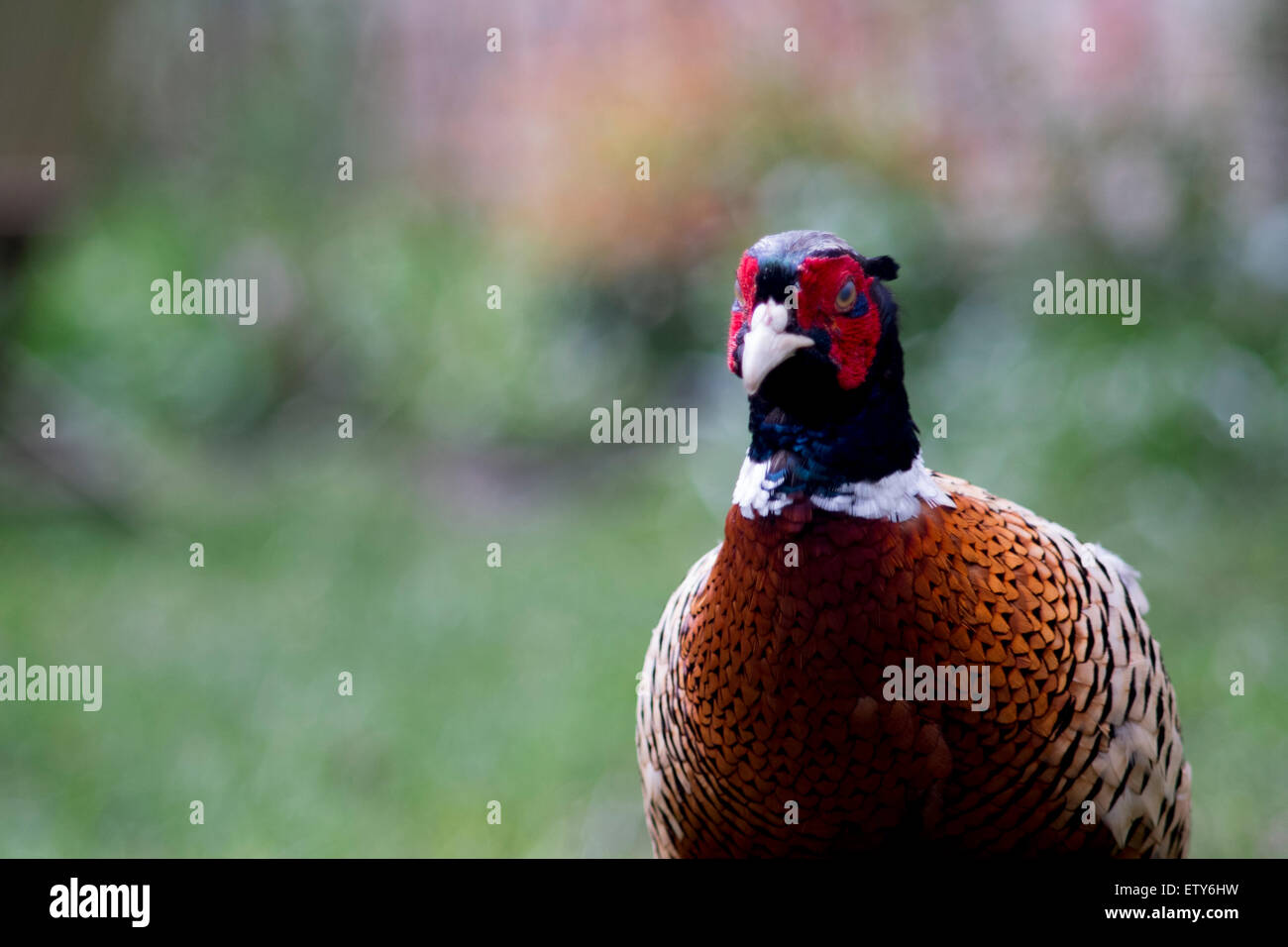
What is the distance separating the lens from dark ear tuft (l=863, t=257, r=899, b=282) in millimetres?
1952

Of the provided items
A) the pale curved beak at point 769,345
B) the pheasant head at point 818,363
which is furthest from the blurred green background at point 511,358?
the pale curved beak at point 769,345

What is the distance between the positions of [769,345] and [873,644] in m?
0.49

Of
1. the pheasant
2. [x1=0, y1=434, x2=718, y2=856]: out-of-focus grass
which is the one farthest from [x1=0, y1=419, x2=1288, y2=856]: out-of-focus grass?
the pheasant

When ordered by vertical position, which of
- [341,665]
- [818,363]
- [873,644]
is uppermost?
[818,363]

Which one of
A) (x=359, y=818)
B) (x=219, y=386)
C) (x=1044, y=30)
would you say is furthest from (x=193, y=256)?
(x=1044, y=30)

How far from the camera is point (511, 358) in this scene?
20.5 ft

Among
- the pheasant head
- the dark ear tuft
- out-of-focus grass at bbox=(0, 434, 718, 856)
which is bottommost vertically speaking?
out-of-focus grass at bbox=(0, 434, 718, 856)

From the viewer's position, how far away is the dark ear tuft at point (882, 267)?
6.40 feet

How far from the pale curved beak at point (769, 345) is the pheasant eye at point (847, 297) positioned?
0.08m

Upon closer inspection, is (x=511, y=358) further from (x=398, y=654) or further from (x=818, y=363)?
(x=818, y=363)

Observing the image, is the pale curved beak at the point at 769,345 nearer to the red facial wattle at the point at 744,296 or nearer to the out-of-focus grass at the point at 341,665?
the red facial wattle at the point at 744,296

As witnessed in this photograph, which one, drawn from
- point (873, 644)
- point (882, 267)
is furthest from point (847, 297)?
point (873, 644)

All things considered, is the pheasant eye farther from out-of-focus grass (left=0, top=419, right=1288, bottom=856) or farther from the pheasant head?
out-of-focus grass (left=0, top=419, right=1288, bottom=856)
